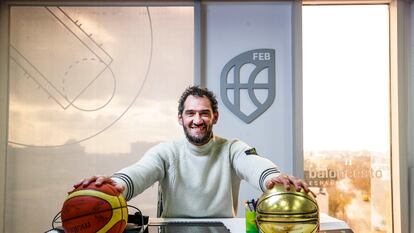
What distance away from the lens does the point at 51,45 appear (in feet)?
11.7

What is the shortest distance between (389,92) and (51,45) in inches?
107

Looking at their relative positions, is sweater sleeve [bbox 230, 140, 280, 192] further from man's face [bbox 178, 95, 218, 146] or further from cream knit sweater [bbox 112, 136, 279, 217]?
man's face [bbox 178, 95, 218, 146]

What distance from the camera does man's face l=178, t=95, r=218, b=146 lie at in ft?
7.15

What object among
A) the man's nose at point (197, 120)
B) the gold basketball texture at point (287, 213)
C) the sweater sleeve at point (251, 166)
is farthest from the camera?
the man's nose at point (197, 120)

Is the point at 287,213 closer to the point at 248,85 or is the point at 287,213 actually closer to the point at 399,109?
the point at 248,85

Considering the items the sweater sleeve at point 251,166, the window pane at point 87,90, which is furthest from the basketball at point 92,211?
the window pane at point 87,90

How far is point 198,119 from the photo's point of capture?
217 centimetres

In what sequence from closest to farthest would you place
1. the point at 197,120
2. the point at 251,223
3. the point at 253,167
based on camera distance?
the point at 251,223 < the point at 253,167 < the point at 197,120

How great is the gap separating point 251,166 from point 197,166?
337 millimetres

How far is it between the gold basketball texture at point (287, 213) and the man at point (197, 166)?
761mm

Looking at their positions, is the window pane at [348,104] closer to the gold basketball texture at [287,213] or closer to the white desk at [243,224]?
the white desk at [243,224]

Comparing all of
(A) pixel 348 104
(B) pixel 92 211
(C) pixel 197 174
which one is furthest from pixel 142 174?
(A) pixel 348 104

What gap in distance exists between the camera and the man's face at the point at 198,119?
2.18 meters

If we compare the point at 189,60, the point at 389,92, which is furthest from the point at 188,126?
the point at 389,92
